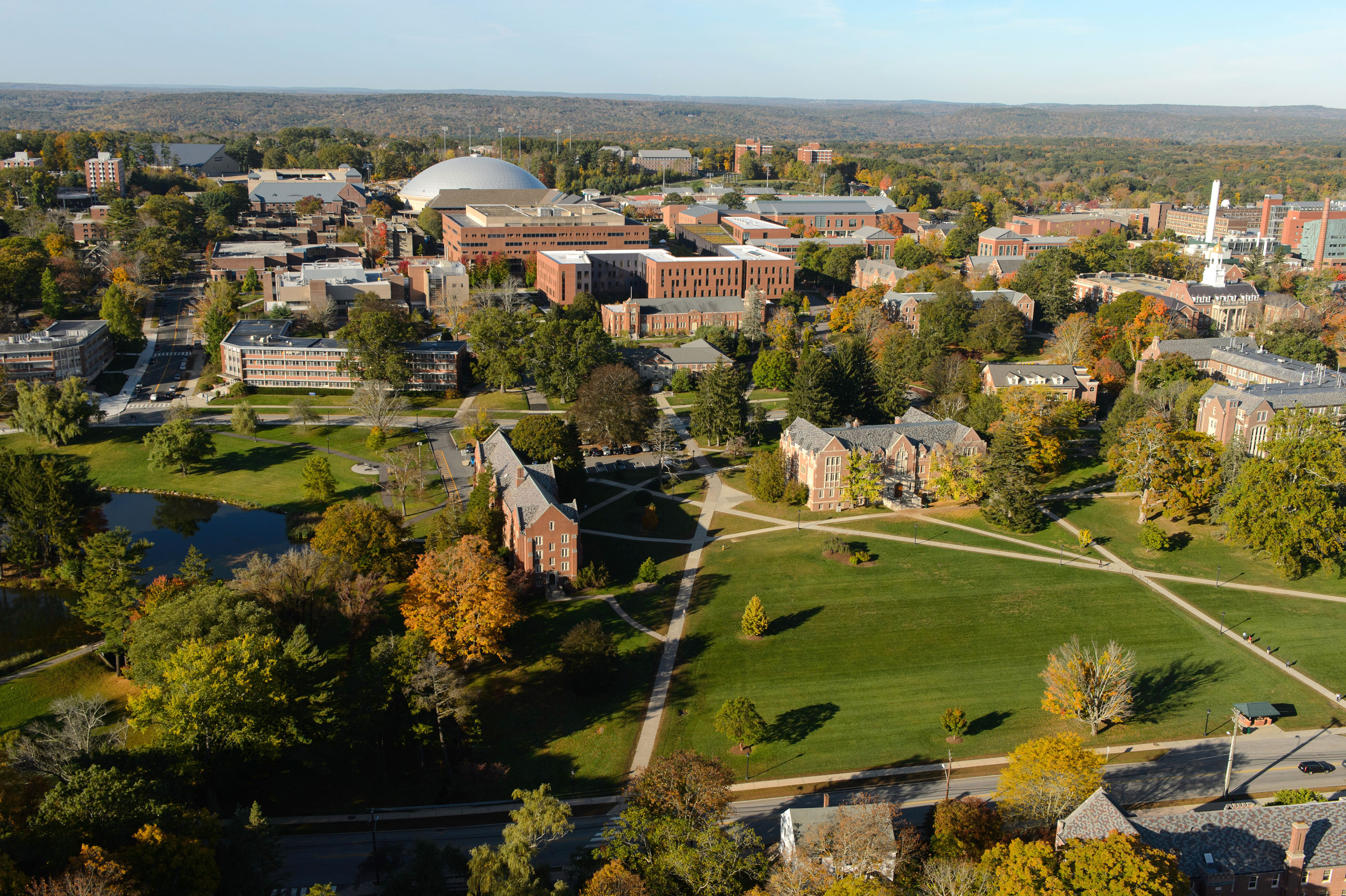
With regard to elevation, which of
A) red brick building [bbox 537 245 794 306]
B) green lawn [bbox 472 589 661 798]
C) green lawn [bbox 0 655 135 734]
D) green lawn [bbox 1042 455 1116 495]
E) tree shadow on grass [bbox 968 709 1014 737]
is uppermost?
red brick building [bbox 537 245 794 306]

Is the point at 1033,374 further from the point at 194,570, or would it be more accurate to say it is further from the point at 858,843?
the point at 194,570

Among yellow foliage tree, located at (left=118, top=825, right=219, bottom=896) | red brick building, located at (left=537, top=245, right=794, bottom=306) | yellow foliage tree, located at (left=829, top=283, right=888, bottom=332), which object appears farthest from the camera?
red brick building, located at (left=537, top=245, right=794, bottom=306)

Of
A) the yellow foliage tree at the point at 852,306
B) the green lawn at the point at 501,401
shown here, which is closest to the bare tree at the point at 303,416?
the green lawn at the point at 501,401

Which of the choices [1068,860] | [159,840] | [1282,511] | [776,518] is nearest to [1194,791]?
[1068,860]

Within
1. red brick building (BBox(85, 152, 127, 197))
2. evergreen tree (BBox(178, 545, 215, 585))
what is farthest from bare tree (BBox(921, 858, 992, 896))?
red brick building (BBox(85, 152, 127, 197))

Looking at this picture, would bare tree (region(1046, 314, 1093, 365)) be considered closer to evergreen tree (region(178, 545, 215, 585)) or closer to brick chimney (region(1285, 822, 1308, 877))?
brick chimney (region(1285, 822, 1308, 877))

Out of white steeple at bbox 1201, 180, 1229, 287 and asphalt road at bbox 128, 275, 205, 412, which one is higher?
white steeple at bbox 1201, 180, 1229, 287

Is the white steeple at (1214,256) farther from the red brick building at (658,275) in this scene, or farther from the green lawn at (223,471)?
the green lawn at (223,471)
